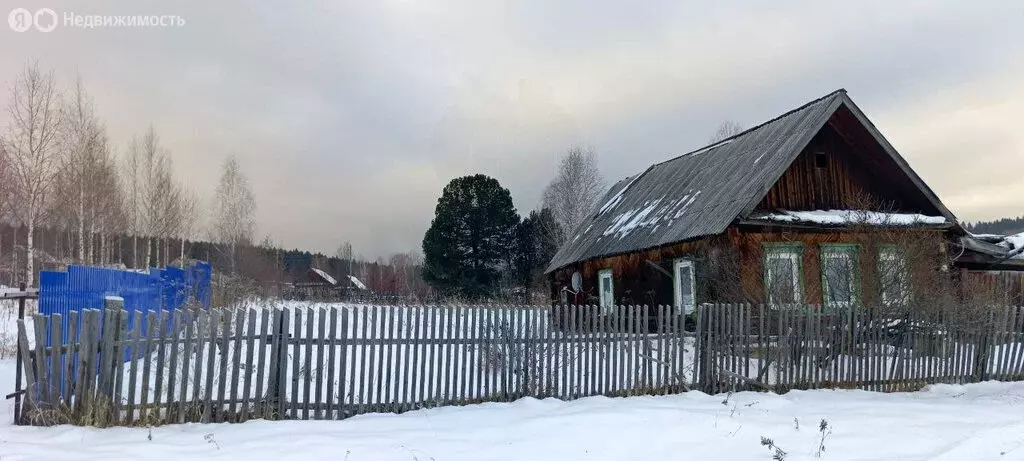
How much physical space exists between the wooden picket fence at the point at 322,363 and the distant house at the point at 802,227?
444 centimetres

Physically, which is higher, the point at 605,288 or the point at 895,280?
the point at 895,280

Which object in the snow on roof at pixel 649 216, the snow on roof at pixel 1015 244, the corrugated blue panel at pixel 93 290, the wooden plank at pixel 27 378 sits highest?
the snow on roof at pixel 649 216

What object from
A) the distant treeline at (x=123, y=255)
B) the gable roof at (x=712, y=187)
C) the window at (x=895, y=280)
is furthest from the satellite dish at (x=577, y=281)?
the distant treeline at (x=123, y=255)

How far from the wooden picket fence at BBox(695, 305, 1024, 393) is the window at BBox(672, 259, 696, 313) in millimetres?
5101

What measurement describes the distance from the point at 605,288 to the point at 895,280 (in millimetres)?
10274

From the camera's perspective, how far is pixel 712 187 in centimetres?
1819

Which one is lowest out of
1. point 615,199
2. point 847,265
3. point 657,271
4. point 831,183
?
point 657,271

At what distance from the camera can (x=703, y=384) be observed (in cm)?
1021

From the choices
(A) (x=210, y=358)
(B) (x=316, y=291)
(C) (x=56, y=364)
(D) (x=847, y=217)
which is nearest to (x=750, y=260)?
(D) (x=847, y=217)

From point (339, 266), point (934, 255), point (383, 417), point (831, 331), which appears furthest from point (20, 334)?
point (339, 266)

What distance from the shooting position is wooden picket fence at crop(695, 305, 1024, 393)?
10.4 metres

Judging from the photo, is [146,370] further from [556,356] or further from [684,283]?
[684,283]

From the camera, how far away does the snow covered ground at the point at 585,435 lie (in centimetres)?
670

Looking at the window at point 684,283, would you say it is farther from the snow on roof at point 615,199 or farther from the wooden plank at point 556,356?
the snow on roof at point 615,199
